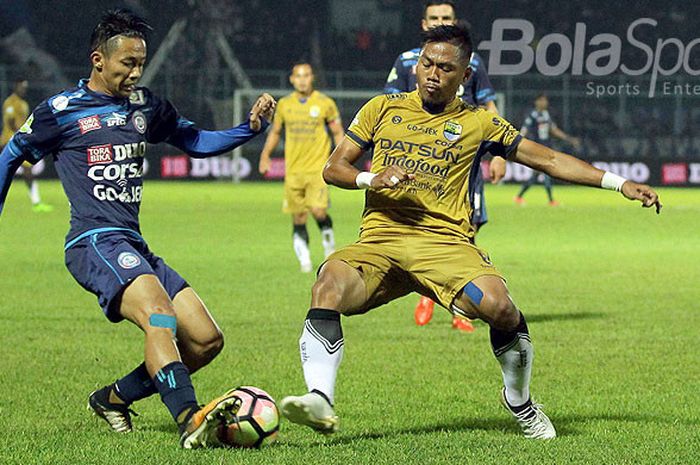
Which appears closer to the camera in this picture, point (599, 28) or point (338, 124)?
point (338, 124)

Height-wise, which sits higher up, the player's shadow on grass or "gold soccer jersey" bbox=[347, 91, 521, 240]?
"gold soccer jersey" bbox=[347, 91, 521, 240]

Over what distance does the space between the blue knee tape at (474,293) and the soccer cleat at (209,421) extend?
1245 millimetres

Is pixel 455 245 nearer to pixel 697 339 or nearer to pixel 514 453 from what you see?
pixel 514 453

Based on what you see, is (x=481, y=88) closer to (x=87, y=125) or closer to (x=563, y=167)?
(x=563, y=167)

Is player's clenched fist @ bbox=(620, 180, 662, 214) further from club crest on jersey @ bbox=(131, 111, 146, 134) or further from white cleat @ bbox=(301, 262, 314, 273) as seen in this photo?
white cleat @ bbox=(301, 262, 314, 273)

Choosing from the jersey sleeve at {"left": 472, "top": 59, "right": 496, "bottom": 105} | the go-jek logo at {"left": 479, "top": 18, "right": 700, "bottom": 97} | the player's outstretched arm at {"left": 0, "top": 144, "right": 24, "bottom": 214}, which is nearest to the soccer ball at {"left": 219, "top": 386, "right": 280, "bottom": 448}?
the player's outstretched arm at {"left": 0, "top": 144, "right": 24, "bottom": 214}

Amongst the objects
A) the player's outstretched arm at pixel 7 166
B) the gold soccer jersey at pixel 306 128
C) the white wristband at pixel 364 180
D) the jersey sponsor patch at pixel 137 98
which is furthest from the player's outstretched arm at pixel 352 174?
the gold soccer jersey at pixel 306 128

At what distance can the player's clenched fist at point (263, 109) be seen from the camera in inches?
277

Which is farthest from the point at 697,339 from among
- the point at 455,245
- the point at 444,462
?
the point at 444,462

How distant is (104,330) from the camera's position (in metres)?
11.2

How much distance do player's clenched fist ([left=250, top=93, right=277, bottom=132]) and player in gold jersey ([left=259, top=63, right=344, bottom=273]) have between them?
8.95 meters

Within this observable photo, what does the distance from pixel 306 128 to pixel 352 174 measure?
433 inches

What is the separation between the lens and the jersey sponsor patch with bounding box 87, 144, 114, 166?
6707 mm

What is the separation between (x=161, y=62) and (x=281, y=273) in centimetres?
2968
